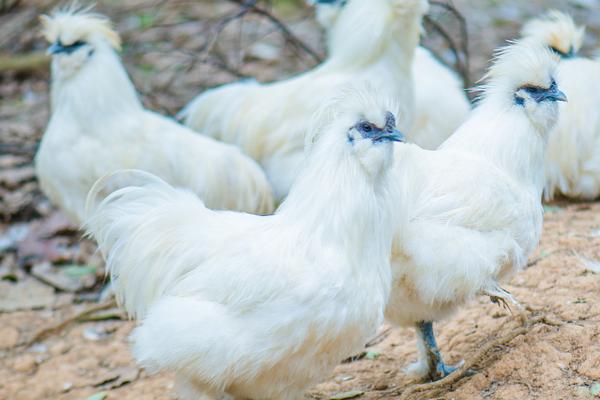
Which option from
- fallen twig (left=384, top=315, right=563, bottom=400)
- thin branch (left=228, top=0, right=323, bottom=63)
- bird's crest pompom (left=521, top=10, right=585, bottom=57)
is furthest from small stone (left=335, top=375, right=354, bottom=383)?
thin branch (left=228, top=0, right=323, bottom=63)

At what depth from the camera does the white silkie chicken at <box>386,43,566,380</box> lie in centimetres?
373

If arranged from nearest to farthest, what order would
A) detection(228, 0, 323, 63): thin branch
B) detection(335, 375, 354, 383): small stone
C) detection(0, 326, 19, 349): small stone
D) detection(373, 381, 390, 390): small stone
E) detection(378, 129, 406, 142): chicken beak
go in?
detection(378, 129, 406, 142): chicken beak < detection(373, 381, 390, 390): small stone < detection(335, 375, 354, 383): small stone < detection(0, 326, 19, 349): small stone < detection(228, 0, 323, 63): thin branch

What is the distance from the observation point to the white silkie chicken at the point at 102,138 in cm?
567

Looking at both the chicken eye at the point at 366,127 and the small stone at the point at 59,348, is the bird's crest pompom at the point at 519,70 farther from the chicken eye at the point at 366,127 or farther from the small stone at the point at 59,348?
the small stone at the point at 59,348

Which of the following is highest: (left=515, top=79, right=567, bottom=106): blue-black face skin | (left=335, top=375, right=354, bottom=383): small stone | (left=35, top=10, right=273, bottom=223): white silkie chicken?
(left=515, top=79, right=567, bottom=106): blue-black face skin

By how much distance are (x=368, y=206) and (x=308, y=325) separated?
1.82 feet

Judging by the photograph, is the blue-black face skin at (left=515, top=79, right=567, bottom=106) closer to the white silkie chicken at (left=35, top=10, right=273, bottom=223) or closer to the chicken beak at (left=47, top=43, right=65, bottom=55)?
the white silkie chicken at (left=35, top=10, right=273, bottom=223)

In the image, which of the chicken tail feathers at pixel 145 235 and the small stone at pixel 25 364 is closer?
the chicken tail feathers at pixel 145 235

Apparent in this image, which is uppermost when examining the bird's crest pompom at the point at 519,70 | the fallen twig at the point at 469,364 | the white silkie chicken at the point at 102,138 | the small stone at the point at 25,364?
the bird's crest pompom at the point at 519,70

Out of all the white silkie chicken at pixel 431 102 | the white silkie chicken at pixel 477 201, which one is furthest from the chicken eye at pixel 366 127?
the white silkie chicken at pixel 431 102

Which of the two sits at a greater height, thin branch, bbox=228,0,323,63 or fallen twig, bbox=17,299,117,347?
thin branch, bbox=228,0,323,63

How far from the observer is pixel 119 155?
5633 mm

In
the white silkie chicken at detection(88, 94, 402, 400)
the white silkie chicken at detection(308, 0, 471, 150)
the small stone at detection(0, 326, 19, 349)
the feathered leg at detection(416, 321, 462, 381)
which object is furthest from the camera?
the white silkie chicken at detection(308, 0, 471, 150)

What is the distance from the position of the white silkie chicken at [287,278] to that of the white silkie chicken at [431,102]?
9.13 feet
